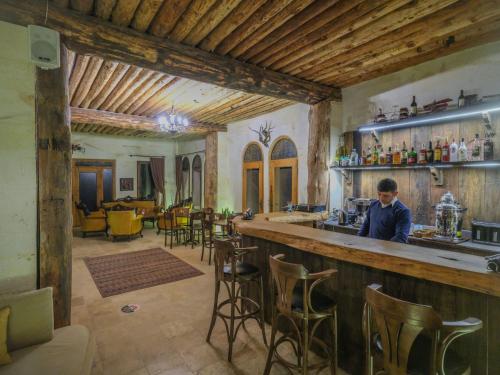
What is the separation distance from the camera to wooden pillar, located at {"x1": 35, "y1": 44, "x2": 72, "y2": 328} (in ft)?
7.72

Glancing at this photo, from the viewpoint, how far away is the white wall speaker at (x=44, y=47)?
2297 millimetres

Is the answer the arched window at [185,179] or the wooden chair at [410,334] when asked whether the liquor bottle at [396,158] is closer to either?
the wooden chair at [410,334]

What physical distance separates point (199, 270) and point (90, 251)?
3.05 metres

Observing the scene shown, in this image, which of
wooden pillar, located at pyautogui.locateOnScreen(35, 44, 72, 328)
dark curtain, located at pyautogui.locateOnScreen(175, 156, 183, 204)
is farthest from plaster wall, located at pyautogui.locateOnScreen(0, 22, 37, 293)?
dark curtain, located at pyautogui.locateOnScreen(175, 156, 183, 204)

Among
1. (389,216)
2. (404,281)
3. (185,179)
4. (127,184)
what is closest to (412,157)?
(389,216)

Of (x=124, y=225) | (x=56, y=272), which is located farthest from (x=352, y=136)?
(x=124, y=225)

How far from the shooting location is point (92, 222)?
752 centimetres

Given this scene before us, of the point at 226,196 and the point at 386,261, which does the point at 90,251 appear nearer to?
the point at 226,196

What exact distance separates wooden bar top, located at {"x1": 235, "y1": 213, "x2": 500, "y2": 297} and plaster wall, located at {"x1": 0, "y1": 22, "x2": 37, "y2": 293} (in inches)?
85.5

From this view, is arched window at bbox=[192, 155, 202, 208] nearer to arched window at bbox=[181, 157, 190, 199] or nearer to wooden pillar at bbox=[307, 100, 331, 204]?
arched window at bbox=[181, 157, 190, 199]

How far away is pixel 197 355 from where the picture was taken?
7.94 feet

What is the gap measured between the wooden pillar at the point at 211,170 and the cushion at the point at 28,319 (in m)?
5.95

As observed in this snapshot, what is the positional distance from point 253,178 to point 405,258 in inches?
219

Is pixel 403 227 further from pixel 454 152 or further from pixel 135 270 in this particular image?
pixel 135 270
